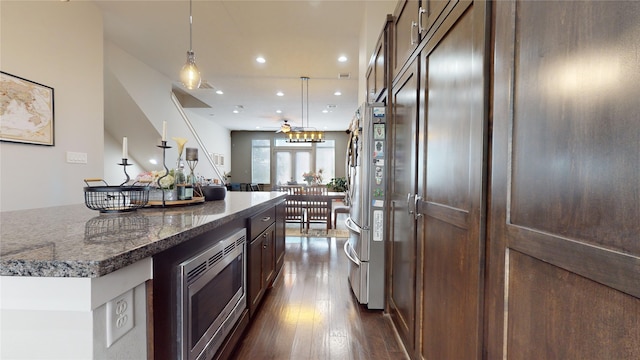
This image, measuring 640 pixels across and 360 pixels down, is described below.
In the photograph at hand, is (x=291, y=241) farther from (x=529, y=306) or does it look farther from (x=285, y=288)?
(x=529, y=306)

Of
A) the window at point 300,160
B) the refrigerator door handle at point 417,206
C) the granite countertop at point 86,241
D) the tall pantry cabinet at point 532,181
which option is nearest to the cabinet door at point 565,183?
the tall pantry cabinet at point 532,181

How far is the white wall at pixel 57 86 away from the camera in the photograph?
8.73 feet

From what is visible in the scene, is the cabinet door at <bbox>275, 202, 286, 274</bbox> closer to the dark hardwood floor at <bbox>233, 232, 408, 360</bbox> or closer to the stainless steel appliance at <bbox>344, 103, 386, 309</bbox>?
the dark hardwood floor at <bbox>233, 232, 408, 360</bbox>

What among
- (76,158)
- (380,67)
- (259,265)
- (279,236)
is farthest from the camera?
(76,158)

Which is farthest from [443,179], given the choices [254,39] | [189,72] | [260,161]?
[260,161]

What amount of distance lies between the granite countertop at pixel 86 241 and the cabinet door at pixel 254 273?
0.66 metres

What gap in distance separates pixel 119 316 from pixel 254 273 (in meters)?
1.26

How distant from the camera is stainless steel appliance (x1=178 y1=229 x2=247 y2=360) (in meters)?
1.03

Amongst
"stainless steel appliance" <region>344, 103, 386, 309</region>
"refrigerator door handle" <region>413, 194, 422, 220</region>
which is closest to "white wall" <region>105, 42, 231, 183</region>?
"stainless steel appliance" <region>344, 103, 386, 309</region>

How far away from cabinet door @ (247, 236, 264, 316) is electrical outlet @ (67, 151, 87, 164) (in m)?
2.82

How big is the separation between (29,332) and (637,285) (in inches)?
49.8

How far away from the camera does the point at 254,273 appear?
1.95 meters

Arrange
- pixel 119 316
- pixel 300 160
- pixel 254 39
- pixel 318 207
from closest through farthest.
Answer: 1. pixel 119 316
2. pixel 254 39
3. pixel 318 207
4. pixel 300 160

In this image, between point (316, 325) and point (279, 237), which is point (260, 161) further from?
point (316, 325)
